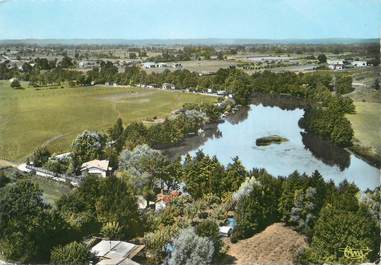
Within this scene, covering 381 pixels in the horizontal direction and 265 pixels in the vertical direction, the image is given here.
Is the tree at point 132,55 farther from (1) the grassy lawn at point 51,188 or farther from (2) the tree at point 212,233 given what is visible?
(2) the tree at point 212,233

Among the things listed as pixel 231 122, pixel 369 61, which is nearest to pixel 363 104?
pixel 369 61

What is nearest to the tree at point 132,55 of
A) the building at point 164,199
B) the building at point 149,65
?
the building at point 149,65

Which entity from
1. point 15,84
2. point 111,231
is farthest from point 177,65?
point 111,231

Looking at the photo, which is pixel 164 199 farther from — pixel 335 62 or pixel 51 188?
pixel 335 62

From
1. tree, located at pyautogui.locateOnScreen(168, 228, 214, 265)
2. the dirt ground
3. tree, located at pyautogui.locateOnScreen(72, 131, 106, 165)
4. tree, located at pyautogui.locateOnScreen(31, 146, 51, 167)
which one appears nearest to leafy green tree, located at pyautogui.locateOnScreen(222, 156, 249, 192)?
the dirt ground

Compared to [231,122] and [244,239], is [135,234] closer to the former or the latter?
[244,239]

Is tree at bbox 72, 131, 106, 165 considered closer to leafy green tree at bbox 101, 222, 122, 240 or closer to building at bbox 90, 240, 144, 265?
leafy green tree at bbox 101, 222, 122, 240
